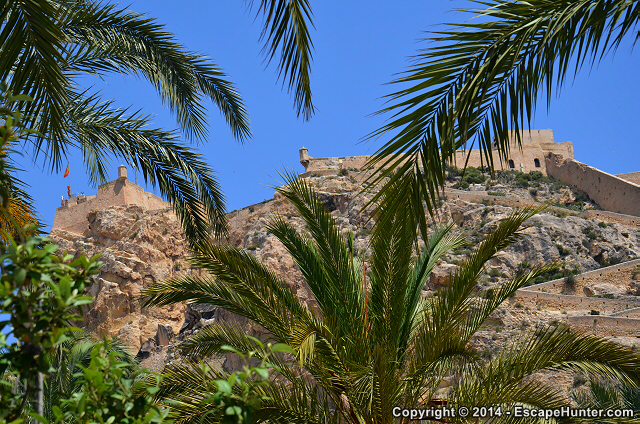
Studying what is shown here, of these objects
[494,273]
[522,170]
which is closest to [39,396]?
[494,273]

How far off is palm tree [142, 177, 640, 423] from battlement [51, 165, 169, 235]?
3106 centimetres

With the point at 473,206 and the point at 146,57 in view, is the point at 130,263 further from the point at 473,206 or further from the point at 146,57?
the point at 146,57

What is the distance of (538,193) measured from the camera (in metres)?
38.0

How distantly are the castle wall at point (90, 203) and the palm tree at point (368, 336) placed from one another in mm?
31049

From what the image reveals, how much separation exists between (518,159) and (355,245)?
73.3ft

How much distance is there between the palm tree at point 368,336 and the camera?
472 centimetres

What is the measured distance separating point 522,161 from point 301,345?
40.6m

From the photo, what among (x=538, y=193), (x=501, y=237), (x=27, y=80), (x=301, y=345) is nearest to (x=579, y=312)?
(x=538, y=193)

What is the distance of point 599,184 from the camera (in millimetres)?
36750

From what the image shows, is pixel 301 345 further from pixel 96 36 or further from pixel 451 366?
pixel 96 36

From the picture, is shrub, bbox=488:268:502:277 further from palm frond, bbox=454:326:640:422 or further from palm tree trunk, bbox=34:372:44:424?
palm tree trunk, bbox=34:372:44:424

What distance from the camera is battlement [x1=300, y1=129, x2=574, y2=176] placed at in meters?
38.9

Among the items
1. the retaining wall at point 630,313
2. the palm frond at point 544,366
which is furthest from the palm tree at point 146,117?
the retaining wall at point 630,313

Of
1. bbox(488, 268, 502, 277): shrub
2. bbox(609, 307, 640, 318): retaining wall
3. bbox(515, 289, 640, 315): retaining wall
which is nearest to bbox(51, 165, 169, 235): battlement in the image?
bbox(488, 268, 502, 277): shrub
